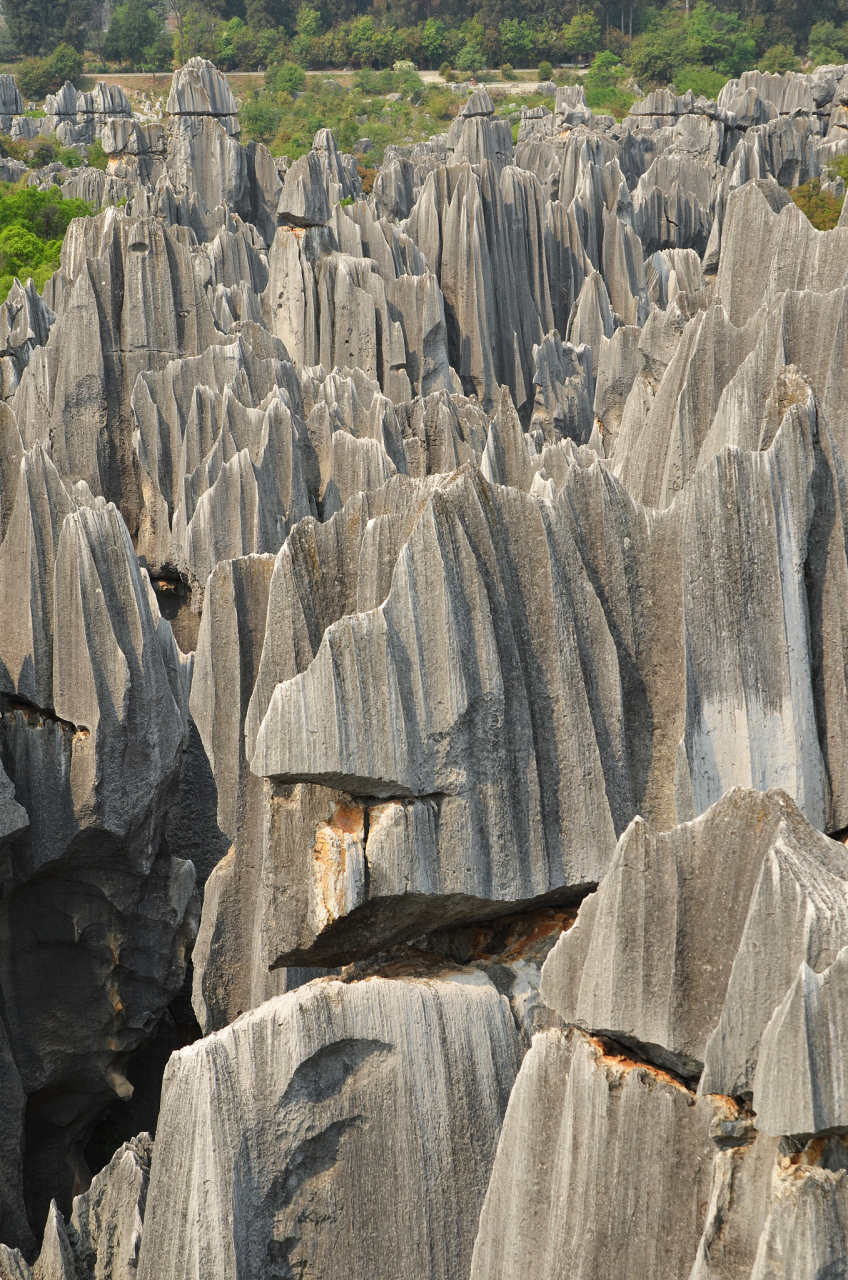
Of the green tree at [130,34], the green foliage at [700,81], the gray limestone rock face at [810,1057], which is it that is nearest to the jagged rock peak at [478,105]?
the green foliage at [700,81]

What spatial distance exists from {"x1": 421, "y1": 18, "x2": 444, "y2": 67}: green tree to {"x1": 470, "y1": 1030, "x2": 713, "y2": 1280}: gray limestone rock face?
289 ft

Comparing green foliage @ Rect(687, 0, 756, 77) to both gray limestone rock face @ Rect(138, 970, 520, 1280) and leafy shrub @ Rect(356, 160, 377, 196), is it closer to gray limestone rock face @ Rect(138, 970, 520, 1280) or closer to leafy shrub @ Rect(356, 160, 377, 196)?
leafy shrub @ Rect(356, 160, 377, 196)

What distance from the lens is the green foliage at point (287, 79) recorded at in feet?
247

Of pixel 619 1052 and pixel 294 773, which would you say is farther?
pixel 294 773

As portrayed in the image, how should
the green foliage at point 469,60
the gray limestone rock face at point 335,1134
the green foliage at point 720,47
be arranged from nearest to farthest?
the gray limestone rock face at point 335,1134 < the green foliage at point 720,47 < the green foliage at point 469,60

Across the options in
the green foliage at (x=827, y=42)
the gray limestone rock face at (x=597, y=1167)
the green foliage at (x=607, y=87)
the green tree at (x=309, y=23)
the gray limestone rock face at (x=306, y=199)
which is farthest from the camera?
the green tree at (x=309, y=23)

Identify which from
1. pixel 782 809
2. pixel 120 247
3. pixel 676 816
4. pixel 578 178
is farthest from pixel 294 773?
pixel 578 178

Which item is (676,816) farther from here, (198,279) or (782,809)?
(198,279)

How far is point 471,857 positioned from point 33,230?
35.5 meters

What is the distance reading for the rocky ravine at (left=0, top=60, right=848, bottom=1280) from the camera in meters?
4.48

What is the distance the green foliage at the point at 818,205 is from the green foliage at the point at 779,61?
145 feet

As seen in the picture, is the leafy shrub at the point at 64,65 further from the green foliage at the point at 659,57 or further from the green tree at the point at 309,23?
the green foliage at the point at 659,57

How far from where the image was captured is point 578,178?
38.2 meters

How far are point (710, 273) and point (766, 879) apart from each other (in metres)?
26.8
